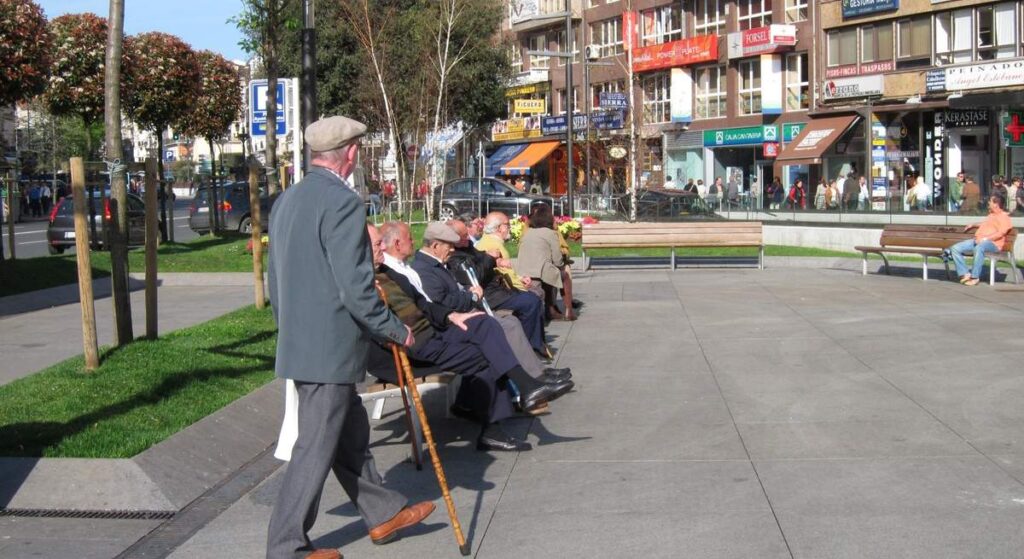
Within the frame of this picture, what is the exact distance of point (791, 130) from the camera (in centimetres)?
4816

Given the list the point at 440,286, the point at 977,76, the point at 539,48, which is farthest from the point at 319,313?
the point at 539,48

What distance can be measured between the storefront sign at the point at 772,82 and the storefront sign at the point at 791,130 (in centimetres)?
100

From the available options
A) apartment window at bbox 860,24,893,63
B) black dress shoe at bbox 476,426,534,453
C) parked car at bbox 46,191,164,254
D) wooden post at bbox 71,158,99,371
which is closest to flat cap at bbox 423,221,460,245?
black dress shoe at bbox 476,426,534,453

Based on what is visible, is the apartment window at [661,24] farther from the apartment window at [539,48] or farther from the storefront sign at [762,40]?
the apartment window at [539,48]

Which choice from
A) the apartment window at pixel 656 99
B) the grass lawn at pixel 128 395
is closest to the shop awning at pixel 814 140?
the apartment window at pixel 656 99

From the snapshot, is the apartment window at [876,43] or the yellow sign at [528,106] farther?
the yellow sign at [528,106]

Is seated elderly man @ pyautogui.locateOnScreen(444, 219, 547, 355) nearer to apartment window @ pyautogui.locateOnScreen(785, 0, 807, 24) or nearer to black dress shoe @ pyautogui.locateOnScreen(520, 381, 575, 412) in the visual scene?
black dress shoe @ pyautogui.locateOnScreen(520, 381, 575, 412)

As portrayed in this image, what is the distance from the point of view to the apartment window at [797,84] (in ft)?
158

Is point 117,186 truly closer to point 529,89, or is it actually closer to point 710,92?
point 710,92

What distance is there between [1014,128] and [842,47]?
351 inches

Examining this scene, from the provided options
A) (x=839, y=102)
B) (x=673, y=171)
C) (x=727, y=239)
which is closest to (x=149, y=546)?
(x=727, y=239)

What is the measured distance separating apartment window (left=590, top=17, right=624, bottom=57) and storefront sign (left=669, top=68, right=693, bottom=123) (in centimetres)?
516

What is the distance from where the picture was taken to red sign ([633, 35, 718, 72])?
5206 cm

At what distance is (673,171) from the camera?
55.9 meters
